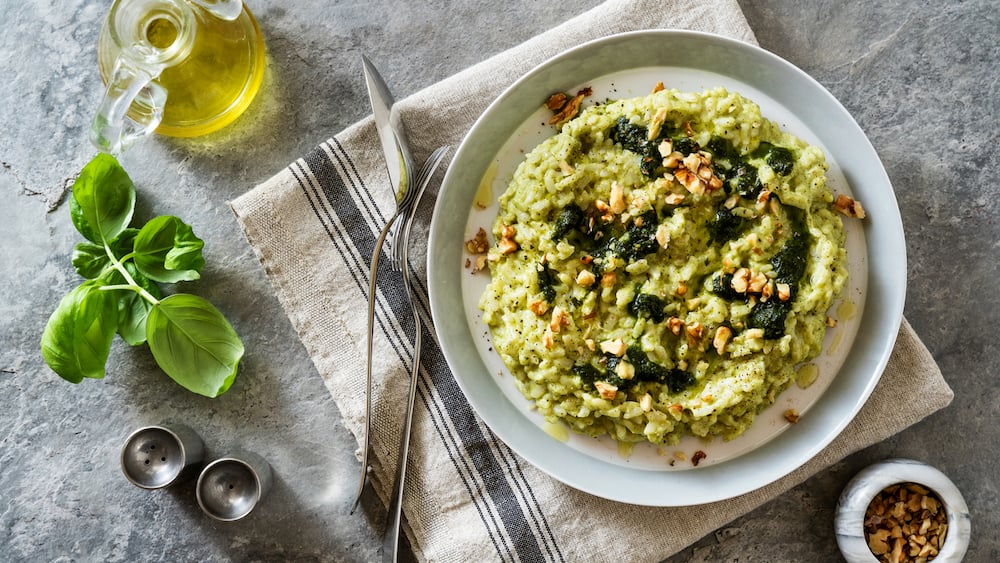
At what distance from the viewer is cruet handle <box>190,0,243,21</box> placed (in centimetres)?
261

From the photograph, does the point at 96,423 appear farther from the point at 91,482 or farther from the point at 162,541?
the point at 162,541

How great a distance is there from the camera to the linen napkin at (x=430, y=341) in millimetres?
2715

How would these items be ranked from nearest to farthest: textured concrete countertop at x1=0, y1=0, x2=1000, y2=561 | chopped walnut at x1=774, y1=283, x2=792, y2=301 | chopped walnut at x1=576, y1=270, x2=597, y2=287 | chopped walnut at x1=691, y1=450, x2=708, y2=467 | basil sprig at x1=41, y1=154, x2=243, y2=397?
chopped walnut at x1=774, y1=283, x2=792, y2=301
chopped walnut at x1=576, y1=270, x2=597, y2=287
chopped walnut at x1=691, y1=450, x2=708, y2=467
basil sprig at x1=41, y1=154, x2=243, y2=397
textured concrete countertop at x1=0, y1=0, x2=1000, y2=561

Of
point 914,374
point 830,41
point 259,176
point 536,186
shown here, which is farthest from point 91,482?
point 830,41

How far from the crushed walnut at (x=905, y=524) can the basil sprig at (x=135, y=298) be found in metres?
2.29

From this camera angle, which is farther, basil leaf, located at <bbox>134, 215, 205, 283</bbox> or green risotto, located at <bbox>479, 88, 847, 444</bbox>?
basil leaf, located at <bbox>134, 215, 205, 283</bbox>

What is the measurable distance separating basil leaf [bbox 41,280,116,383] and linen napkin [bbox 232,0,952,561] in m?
0.57

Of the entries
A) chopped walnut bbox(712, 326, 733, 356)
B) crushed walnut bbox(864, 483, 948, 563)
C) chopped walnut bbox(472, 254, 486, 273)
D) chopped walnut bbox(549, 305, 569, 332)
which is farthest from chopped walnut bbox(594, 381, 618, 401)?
crushed walnut bbox(864, 483, 948, 563)

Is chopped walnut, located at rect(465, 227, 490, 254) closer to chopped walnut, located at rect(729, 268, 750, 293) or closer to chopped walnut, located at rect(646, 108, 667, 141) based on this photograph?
chopped walnut, located at rect(646, 108, 667, 141)

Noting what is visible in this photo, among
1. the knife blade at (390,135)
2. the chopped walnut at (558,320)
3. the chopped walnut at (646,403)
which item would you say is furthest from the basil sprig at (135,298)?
the chopped walnut at (646,403)

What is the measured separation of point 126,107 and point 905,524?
3000 mm

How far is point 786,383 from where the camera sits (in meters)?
2.48

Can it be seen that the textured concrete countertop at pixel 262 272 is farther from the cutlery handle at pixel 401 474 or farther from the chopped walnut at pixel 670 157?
the chopped walnut at pixel 670 157

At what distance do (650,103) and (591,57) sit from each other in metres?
0.29
